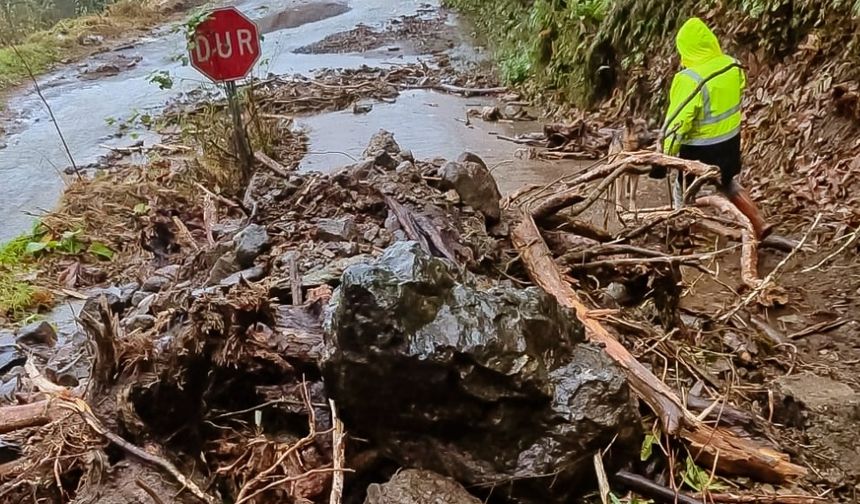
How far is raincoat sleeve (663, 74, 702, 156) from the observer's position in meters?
5.32

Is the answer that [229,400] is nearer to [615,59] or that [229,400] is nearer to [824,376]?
[824,376]

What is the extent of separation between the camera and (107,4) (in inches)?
982

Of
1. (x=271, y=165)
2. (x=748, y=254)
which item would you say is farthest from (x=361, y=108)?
(x=748, y=254)

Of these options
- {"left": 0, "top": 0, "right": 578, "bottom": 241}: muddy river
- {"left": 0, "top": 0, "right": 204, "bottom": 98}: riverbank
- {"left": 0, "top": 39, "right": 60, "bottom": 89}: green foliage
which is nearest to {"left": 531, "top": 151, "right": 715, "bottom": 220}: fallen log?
{"left": 0, "top": 0, "right": 578, "bottom": 241}: muddy river

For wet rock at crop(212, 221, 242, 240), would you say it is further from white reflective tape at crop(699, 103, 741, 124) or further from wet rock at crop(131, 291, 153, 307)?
white reflective tape at crop(699, 103, 741, 124)

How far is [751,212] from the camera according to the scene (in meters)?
5.34

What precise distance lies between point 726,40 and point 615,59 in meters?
2.26

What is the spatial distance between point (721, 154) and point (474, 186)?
2142 millimetres

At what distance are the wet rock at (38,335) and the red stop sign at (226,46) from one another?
250 cm

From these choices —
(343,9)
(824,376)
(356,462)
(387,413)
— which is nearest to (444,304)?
(387,413)

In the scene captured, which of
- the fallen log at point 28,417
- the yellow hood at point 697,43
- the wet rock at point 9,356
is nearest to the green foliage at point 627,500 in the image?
the fallen log at point 28,417

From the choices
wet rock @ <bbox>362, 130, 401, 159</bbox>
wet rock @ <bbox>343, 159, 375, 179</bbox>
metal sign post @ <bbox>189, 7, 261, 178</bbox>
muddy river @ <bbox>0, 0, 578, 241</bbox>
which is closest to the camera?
wet rock @ <bbox>343, 159, 375, 179</bbox>

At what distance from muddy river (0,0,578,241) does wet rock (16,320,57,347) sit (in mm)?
3272

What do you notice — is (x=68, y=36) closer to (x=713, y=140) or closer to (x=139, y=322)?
(x=139, y=322)
